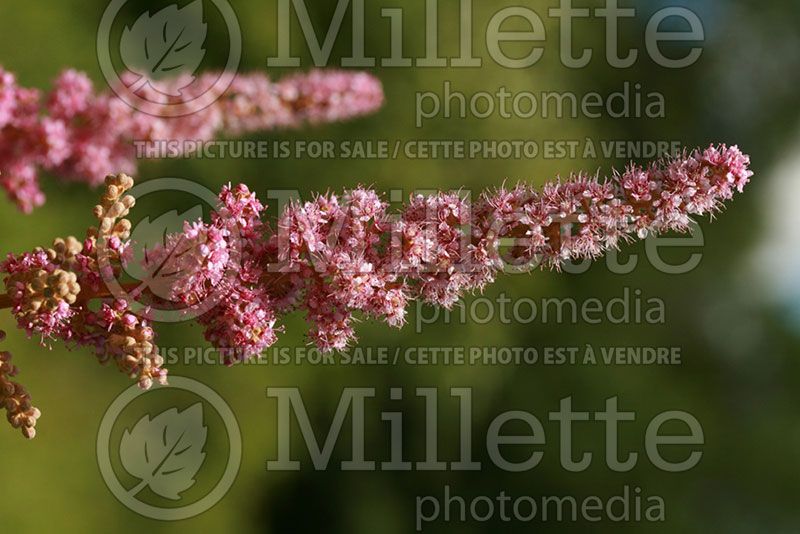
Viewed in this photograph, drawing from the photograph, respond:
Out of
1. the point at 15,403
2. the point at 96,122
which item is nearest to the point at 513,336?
the point at 96,122

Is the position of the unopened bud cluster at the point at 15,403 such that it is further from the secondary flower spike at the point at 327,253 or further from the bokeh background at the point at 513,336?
the bokeh background at the point at 513,336

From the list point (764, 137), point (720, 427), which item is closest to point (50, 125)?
point (720, 427)

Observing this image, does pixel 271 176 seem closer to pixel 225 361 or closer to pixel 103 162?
pixel 103 162

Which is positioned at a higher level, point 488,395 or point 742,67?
point 742,67

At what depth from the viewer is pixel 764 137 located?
8.22 m

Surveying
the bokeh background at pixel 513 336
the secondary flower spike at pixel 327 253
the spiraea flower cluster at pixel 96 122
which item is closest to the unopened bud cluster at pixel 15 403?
the secondary flower spike at pixel 327 253

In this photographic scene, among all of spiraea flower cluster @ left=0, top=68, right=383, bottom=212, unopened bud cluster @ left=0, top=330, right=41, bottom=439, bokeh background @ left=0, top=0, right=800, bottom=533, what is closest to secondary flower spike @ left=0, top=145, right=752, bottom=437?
unopened bud cluster @ left=0, top=330, right=41, bottom=439

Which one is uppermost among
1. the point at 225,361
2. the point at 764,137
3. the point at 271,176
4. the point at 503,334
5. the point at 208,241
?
the point at 764,137

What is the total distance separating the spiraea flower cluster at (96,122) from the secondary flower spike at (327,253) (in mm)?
304

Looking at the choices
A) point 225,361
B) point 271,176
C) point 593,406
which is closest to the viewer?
point 225,361

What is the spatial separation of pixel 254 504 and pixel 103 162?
4316 millimetres

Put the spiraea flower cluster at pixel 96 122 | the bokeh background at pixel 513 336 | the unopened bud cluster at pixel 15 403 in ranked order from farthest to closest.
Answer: the bokeh background at pixel 513 336 → the spiraea flower cluster at pixel 96 122 → the unopened bud cluster at pixel 15 403

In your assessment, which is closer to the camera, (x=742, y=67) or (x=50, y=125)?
(x=50, y=125)

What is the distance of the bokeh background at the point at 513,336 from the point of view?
15.3 ft
